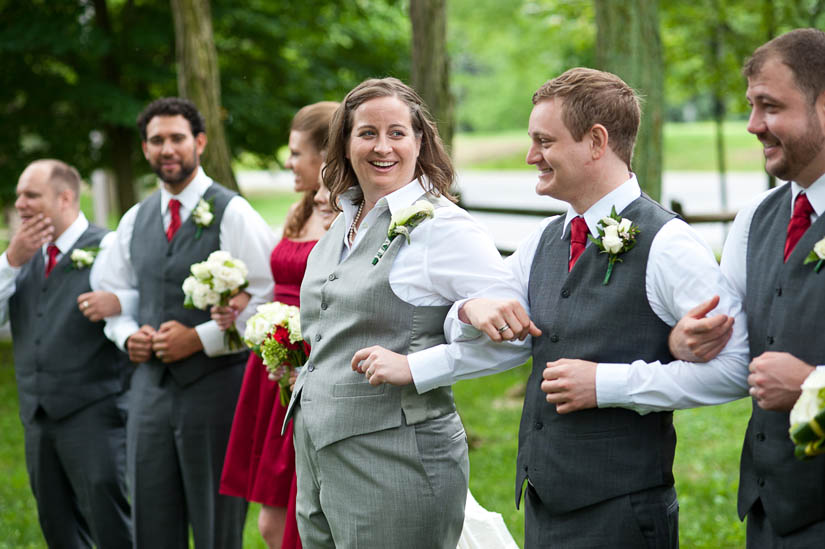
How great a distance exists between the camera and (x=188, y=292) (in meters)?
4.45

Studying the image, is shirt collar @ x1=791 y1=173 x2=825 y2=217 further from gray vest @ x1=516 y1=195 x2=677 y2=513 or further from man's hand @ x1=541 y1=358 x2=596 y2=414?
man's hand @ x1=541 y1=358 x2=596 y2=414

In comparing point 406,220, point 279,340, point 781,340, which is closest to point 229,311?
point 279,340

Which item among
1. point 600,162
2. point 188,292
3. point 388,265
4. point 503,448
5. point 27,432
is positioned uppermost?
point 600,162

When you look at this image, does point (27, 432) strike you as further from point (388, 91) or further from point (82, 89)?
point (82, 89)

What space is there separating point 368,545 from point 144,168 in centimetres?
1083

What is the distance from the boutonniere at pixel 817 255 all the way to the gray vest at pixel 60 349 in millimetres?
3949

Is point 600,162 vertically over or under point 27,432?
over

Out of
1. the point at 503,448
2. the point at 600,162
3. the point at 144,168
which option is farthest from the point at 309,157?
A: the point at 144,168

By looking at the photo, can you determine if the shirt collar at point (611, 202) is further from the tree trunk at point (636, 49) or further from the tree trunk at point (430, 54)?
the tree trunk at point (430, 54)

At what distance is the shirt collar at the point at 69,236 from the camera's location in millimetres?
5211

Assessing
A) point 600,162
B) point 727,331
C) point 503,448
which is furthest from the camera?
point 503,448

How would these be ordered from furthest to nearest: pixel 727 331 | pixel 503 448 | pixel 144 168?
1. pixel 144 168
2. pixel 503 448
3. pixel 727 331

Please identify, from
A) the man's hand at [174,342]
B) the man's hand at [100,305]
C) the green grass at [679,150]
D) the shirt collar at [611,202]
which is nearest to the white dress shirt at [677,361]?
the shirt collar at [611,202]

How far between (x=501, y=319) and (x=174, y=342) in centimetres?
237
